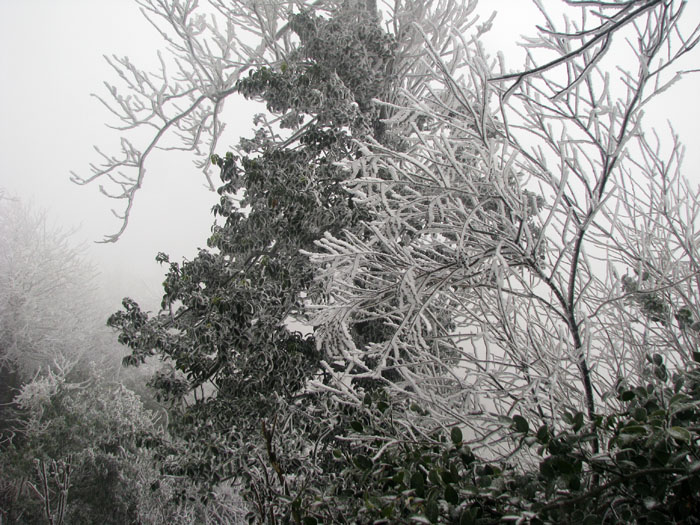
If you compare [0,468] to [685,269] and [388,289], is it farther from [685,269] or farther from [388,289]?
[685,269]

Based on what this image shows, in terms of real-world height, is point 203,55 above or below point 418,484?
above

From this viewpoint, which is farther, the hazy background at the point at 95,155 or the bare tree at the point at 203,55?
the hazy background at the point at 95,155

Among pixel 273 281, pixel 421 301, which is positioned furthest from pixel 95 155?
pixel 421 301

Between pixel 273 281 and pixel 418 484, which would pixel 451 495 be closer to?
pixel 418 484

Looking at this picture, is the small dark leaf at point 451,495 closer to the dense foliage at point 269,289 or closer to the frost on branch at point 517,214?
the frost on branch at point 517,214

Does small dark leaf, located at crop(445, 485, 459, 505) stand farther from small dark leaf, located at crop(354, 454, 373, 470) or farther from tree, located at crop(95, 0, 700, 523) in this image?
small dark leaf, located at crop(354, 454, 373, 470)

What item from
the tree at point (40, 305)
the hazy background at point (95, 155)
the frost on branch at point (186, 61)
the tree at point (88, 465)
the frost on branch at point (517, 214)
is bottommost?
the tree at point (88, 465)

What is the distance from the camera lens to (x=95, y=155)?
10944 centimetres

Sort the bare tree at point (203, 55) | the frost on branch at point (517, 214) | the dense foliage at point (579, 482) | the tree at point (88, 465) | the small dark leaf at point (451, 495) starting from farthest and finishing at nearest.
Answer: the tree at point (88, 465) < the bare tree at point (203, 55) < the frost on branch at point (517, 214) < the small dark leaf at point (451, 495) < the dense foliage at point (579, 482)

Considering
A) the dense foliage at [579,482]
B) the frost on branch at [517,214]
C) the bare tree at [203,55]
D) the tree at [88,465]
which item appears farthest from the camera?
the tree at [88,465]

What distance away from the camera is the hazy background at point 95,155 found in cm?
5881

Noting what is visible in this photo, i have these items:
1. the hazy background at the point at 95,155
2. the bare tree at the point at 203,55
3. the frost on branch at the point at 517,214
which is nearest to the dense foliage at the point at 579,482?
the frost on branch at the point at 517,214

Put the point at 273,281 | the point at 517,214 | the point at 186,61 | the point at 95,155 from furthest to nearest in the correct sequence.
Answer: the point at 95,155 → the point at 186,61 → the point at 273,281 → the point at 517,214

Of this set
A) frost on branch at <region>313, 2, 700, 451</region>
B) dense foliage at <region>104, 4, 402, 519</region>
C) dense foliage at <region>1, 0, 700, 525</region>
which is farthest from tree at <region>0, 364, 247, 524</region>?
frost on branch at <region>313, 2, 700, 451</region>
